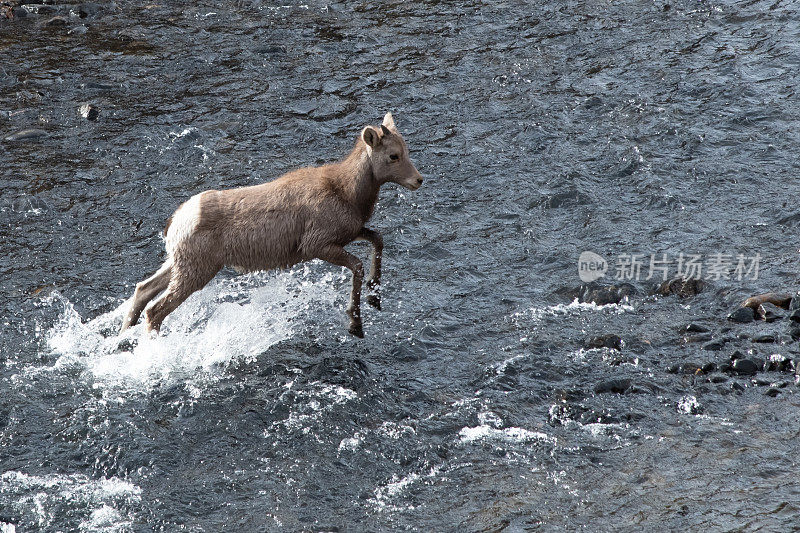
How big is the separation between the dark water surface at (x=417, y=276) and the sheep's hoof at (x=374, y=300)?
284 mm

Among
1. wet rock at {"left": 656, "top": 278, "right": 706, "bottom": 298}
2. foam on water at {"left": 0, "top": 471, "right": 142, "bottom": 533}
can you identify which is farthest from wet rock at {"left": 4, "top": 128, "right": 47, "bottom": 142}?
wet rock at {"left": 656, "top": 278, "right": 706, "bottom": 298}

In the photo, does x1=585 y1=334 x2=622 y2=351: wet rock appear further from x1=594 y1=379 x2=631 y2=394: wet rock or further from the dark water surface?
x1=594 y1=379 x2=631 y2=394: wet rock

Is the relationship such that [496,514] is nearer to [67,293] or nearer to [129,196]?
[67,293]

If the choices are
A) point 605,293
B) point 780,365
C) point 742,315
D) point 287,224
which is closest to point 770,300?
point 742,315

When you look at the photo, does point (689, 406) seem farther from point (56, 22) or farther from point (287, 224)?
point (56, 22)

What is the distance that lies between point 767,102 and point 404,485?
33.4 feet

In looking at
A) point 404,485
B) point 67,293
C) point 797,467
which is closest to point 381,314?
point 404,485

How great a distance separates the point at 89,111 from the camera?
16.5 m

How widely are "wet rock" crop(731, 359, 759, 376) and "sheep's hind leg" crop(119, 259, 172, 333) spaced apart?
268 inches

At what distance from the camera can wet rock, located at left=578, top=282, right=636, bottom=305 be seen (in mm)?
11477

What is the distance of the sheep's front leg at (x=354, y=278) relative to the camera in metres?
11.2

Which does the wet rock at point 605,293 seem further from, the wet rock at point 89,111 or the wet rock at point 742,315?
the wet rock at point 89,111

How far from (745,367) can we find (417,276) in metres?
4.40

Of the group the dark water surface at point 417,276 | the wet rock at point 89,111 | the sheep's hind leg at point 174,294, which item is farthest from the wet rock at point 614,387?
the wet rock at point 89,111
